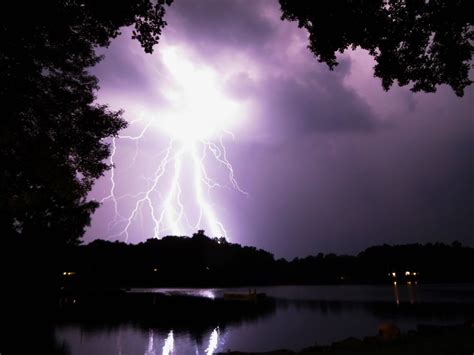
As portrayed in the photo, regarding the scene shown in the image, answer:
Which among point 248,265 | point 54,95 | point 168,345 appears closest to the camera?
point 54,95

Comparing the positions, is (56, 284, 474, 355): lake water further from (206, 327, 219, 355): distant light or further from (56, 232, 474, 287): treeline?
(56, 232, 474, 287): treeline

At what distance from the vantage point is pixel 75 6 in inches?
371

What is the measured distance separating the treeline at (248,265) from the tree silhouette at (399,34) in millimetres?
99508

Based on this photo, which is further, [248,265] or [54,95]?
[248,265]

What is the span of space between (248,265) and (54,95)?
155346mm

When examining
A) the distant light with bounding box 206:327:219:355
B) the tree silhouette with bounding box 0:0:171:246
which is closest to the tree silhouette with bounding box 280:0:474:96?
the tree silhouette with bounding box 0:0:171:246

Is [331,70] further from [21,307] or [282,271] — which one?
[282,271]

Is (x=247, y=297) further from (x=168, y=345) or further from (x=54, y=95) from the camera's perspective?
(x=54, y=95)

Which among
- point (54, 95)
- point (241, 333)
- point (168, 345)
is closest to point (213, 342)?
point (168, 345)

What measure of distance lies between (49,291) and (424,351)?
113 ft

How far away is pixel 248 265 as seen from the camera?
162750 millimetres

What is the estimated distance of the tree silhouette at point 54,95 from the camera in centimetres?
912

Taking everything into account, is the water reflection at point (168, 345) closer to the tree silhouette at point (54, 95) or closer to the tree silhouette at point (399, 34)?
the tree silhouette at point (54, 95)

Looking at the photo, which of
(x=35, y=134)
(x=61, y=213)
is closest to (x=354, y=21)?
(x=35, y=134)
